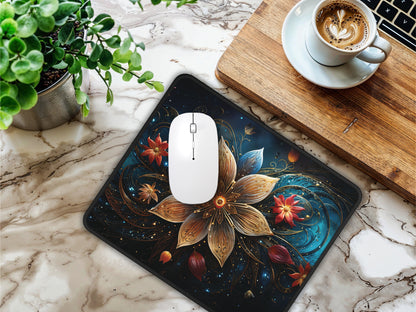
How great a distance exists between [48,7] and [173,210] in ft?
1.40

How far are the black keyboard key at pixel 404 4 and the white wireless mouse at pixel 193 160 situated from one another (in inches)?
15.3

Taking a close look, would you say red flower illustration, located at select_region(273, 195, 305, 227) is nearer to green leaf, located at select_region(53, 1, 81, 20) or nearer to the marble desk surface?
the marble desk surface

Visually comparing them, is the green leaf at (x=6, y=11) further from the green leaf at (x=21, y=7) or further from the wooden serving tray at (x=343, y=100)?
the wooden serving tray at (x=343, y=100)

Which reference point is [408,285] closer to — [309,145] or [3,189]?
[309,145]

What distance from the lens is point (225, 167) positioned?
714 millimetres

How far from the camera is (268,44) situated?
69 centimetres

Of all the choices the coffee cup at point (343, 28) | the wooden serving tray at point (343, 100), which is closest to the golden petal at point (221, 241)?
the wooden serving tray at point (343, 100)

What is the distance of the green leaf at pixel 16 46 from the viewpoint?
13.4 inches

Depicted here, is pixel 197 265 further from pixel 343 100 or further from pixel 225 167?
pixel 343 100

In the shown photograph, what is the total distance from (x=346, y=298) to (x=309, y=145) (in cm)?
28

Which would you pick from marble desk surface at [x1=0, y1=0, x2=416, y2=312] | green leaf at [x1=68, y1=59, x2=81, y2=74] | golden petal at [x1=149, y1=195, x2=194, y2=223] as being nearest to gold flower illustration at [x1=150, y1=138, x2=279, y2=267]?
golden petal at [x1=149, y1=195, x2=194, y2=223]

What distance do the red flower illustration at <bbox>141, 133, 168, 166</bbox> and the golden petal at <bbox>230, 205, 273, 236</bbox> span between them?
0.55ft

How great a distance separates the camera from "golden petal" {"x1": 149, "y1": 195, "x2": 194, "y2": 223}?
2.28ft

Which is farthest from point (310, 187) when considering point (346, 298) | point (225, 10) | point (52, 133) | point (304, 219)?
point (52, 133)
